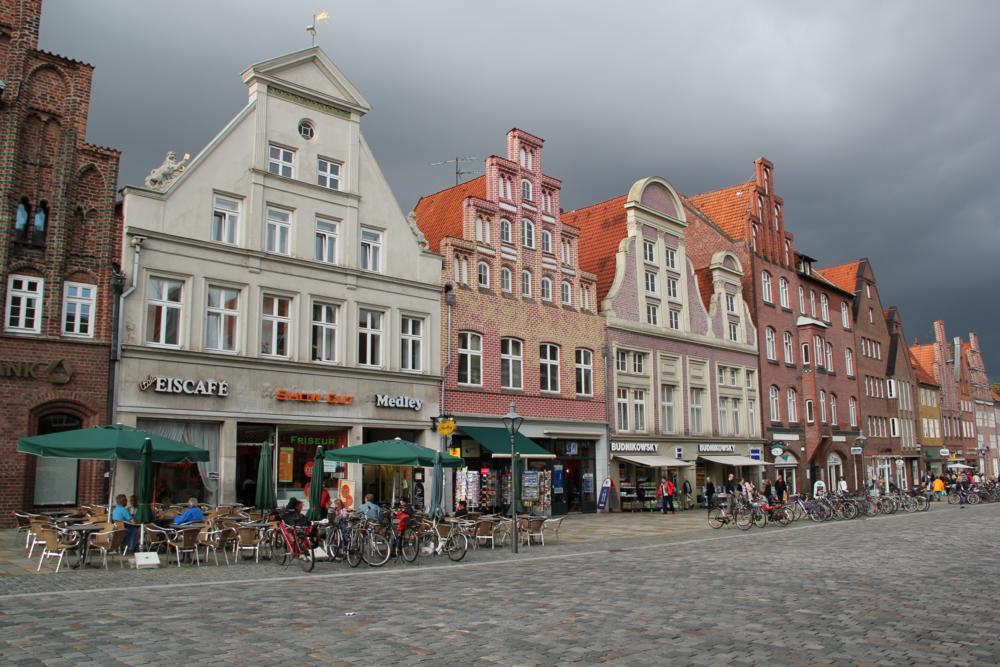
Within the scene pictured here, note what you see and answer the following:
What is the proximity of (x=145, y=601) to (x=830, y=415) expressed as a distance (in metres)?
48.5

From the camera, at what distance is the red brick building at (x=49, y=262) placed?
21062mm

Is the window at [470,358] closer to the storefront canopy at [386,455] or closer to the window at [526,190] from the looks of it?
the window at [526,190]

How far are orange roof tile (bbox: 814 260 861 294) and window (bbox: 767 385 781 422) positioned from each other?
52.6 feet

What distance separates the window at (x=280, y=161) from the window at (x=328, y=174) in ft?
3.12

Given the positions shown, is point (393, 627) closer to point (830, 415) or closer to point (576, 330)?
point (576, 330)

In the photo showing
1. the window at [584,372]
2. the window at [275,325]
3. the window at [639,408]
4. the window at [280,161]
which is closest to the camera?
the window at [275,325]

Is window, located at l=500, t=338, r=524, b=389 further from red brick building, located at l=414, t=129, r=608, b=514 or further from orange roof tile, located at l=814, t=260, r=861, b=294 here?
orange roof tile, located at l=814, t=260, r=861, b=294

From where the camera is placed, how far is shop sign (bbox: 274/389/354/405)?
25.4 metres

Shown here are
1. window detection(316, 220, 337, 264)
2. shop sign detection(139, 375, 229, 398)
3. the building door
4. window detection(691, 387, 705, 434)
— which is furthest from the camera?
window detection(691, 387, 705, 434)

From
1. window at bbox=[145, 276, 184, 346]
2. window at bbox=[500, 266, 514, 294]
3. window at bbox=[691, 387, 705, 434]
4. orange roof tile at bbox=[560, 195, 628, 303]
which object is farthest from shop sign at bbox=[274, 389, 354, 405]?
window at bbox=[691, 387, 705, 434]

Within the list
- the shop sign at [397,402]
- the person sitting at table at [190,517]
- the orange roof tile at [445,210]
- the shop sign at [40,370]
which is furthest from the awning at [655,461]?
the shop sign at [40,370]

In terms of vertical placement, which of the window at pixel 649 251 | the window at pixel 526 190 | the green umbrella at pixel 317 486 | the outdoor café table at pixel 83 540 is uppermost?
the window at pixel 526 190

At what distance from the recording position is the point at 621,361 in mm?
37781

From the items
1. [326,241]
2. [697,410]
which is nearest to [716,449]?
[697,410]
